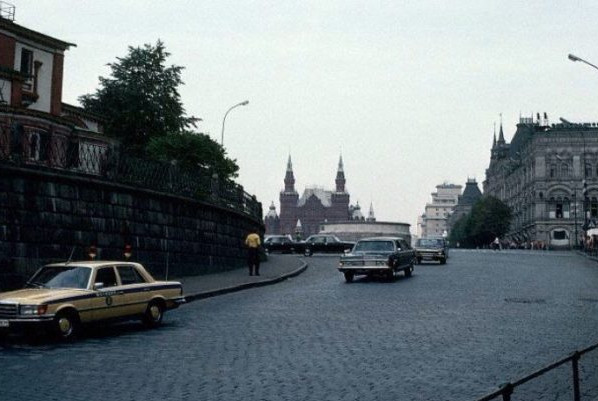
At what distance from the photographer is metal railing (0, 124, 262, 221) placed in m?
18.5

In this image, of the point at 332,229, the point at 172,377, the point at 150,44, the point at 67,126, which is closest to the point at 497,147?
the point at 332,229

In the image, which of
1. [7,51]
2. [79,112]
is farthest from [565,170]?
[7,51]

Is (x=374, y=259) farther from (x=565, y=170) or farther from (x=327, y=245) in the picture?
(x=565, y=170)

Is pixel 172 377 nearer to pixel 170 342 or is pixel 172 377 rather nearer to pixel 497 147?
pixel 170 342

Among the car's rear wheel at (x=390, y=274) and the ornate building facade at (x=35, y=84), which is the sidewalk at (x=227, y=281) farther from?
the ornate building facade at (x=35, y=84)

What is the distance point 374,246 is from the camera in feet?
90.2

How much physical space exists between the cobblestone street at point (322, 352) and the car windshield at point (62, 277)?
1.08m

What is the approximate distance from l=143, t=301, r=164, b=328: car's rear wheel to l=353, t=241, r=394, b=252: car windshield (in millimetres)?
13905

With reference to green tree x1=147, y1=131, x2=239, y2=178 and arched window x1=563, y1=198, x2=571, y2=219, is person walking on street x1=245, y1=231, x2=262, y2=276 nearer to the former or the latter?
green tree x1=147, y1=131, x2=239, y2=178

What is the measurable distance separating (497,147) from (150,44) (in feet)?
377

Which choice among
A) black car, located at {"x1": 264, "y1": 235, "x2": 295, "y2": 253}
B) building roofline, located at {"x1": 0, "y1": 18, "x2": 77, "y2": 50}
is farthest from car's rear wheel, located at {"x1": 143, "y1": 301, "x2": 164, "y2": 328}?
black car, located at {"x1": 264, "y1": 235, "x2": 295, "y2": 253}

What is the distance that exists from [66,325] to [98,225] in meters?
9.79

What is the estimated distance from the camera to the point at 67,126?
37312mm

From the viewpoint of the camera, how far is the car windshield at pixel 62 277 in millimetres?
13094
